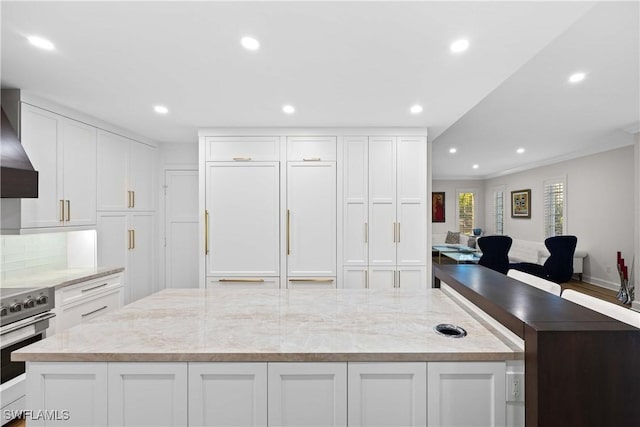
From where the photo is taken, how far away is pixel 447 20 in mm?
1544

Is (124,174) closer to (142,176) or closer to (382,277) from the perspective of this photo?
(142,176)

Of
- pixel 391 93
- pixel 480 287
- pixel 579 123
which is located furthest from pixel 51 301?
pixel 579 123

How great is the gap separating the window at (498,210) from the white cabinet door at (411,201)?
276 inches

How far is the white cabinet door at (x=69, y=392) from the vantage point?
3.95 ft

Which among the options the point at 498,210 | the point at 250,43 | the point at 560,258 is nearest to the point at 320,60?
the point at 250,43

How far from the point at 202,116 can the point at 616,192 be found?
6.91 meters

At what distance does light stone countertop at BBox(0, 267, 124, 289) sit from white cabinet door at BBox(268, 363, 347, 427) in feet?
6.95

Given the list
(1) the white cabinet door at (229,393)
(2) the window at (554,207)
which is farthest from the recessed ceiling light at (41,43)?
(2) the window at (554,207)

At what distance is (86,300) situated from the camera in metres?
2.62

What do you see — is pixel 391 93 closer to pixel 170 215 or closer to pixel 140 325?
pixel 140 325

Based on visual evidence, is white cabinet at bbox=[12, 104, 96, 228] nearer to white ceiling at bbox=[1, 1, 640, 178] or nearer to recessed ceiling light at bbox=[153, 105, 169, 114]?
white ceiling at bbox=[1, 1, 640, 178]

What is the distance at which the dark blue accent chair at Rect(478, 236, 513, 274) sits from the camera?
5.10 m

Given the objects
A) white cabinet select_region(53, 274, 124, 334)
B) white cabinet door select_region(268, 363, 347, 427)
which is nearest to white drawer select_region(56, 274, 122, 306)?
white cabinet select_region(53, 274, 124, 334)

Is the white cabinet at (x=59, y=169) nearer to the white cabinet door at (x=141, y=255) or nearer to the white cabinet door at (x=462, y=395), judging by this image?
the white cabinet door at (x=141, y=255)
